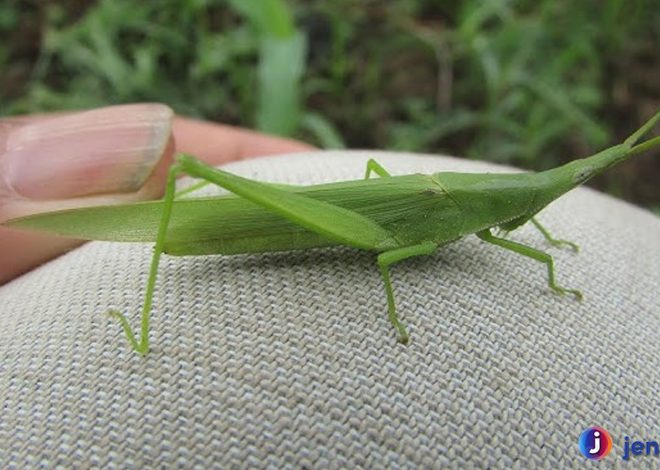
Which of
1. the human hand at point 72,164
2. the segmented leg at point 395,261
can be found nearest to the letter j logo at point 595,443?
the segmented leg at point 395,261

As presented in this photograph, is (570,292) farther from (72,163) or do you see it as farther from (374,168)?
(72,163)

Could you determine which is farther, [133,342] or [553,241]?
[553,241]

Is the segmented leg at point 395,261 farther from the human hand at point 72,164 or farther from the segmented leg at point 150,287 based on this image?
the human hand at point 72,164

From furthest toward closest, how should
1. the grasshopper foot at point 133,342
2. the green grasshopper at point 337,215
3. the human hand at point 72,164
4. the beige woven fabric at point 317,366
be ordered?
the human hand at point 72,164, the green grasshopper at point 337,215, the grasshopper foot at point 133,342, the beige woven fabric at point 317,366

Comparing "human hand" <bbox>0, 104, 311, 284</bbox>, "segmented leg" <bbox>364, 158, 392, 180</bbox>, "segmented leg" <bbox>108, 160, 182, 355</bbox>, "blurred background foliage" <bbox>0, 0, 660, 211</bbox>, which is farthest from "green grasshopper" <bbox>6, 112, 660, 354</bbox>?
"blurred background foliage" <bbox>0, 0, 660, 211</bbox>

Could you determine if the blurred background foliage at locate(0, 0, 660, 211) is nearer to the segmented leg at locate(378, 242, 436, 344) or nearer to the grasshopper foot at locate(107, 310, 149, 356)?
the segmented leg at locate(378, 242, 436, 344)

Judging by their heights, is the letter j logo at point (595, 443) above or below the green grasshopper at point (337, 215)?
below

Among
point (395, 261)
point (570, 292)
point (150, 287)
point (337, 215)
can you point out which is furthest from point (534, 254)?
point (150, 287)

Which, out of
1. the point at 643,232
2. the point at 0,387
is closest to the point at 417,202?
the point at 643,232
